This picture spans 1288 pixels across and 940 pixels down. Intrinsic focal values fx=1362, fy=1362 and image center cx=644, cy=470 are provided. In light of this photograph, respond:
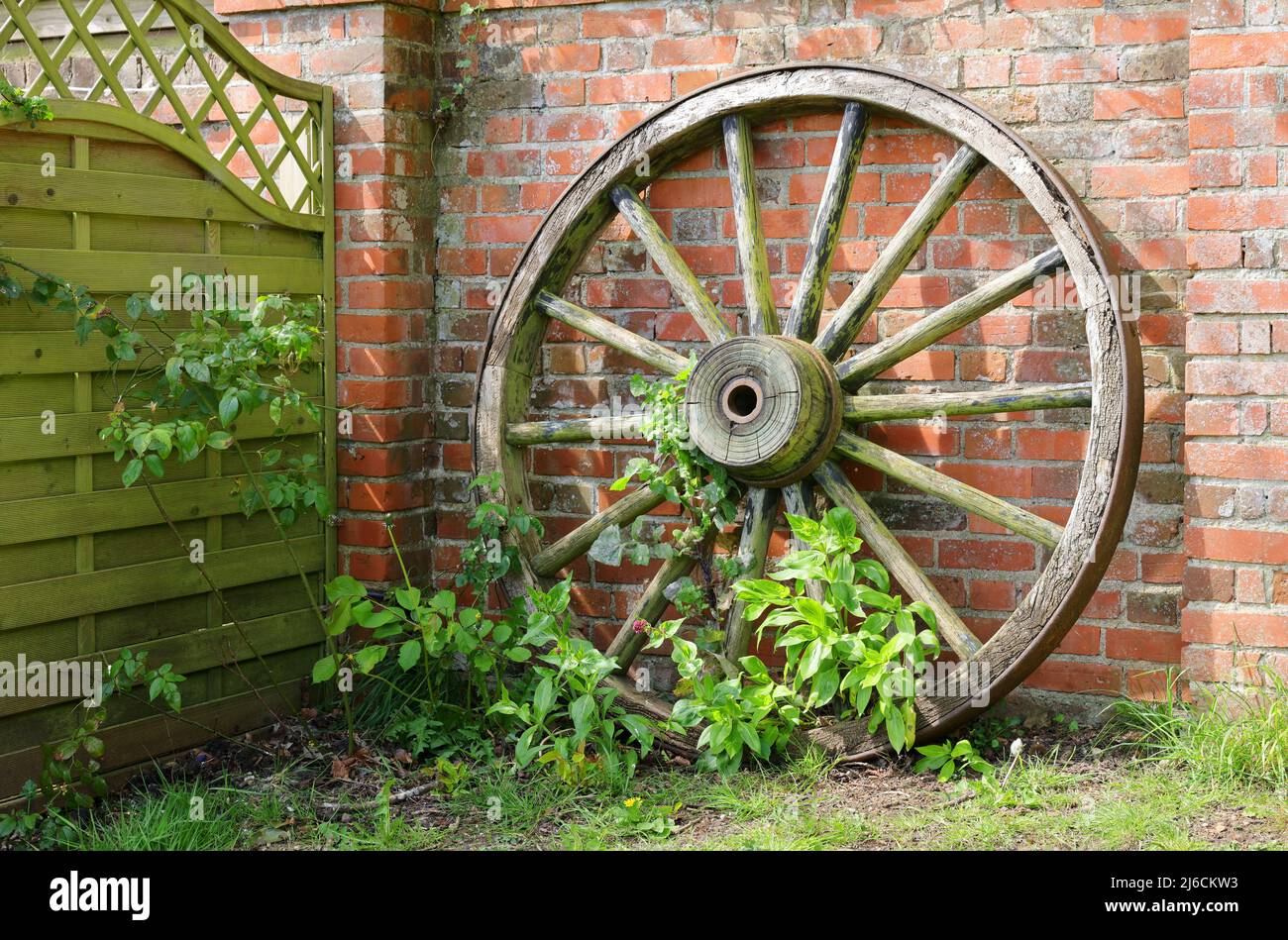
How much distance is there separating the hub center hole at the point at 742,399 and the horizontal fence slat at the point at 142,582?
4.41 ft

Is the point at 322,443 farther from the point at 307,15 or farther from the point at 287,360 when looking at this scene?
the point at 307,15

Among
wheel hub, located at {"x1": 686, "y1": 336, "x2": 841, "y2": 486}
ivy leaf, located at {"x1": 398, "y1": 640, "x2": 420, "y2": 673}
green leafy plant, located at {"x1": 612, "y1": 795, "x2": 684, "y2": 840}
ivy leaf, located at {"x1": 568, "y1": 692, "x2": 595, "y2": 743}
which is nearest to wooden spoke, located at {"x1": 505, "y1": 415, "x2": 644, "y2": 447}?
wheel hub, located at {"x1": 686, "y1": 336, "x2": 841, "y2": 486}

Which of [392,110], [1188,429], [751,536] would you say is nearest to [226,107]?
[392,110]

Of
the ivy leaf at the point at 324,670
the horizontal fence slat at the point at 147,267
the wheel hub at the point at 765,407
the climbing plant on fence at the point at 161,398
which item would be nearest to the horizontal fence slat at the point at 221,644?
the climbing plant on fence at the point at 161,398

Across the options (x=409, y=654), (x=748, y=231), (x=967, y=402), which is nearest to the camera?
(x=967, y=402)

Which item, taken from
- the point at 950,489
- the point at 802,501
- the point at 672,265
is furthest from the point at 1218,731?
the point at 672,265

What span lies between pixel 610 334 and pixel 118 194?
1.28m

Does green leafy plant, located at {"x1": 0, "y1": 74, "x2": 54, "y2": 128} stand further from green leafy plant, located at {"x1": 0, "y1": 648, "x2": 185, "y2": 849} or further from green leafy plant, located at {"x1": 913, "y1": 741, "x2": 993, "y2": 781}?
green leafy plant, located at {"x1": 913, "y1": 741, "x2": 993, "y2": 781}

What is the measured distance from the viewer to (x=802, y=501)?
346 centimetres

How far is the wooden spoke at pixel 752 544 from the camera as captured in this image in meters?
3.47

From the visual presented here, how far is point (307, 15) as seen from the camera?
3982 millimetres

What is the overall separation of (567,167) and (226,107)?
36.8 inches

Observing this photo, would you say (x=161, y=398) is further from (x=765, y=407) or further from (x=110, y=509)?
(x=765, y=407)

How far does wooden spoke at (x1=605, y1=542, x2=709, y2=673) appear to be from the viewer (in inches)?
141
